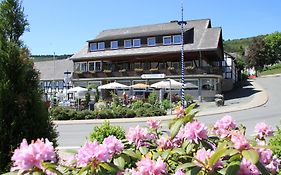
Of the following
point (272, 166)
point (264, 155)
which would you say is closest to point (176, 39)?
point (272, 166)

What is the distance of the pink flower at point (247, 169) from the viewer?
2078 millimetres

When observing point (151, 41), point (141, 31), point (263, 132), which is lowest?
point (263, 132)

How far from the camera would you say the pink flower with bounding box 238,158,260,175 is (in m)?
2.08

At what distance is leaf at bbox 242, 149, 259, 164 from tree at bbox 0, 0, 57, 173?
3.51 meters

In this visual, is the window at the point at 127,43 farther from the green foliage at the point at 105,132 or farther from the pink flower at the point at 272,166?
the pink flower at the point at 272,166

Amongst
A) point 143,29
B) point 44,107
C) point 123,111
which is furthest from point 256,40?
point 44,107

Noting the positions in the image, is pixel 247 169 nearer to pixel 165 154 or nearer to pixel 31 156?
pixel 165 154

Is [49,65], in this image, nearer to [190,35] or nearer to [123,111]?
[190,35]

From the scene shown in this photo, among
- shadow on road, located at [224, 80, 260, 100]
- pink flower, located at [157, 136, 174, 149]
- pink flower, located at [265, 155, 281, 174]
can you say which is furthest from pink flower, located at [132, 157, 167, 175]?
shadow on road, located at [224, 80, 260, 100]

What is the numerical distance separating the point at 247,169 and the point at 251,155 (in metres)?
0.13

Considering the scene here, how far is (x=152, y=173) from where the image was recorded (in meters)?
2.12

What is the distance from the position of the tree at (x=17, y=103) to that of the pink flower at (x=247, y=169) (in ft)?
11.3

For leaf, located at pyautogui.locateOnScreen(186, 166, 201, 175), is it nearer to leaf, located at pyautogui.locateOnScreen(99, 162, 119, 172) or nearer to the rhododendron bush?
the rhododendron bush

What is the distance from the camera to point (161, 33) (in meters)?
46.0
